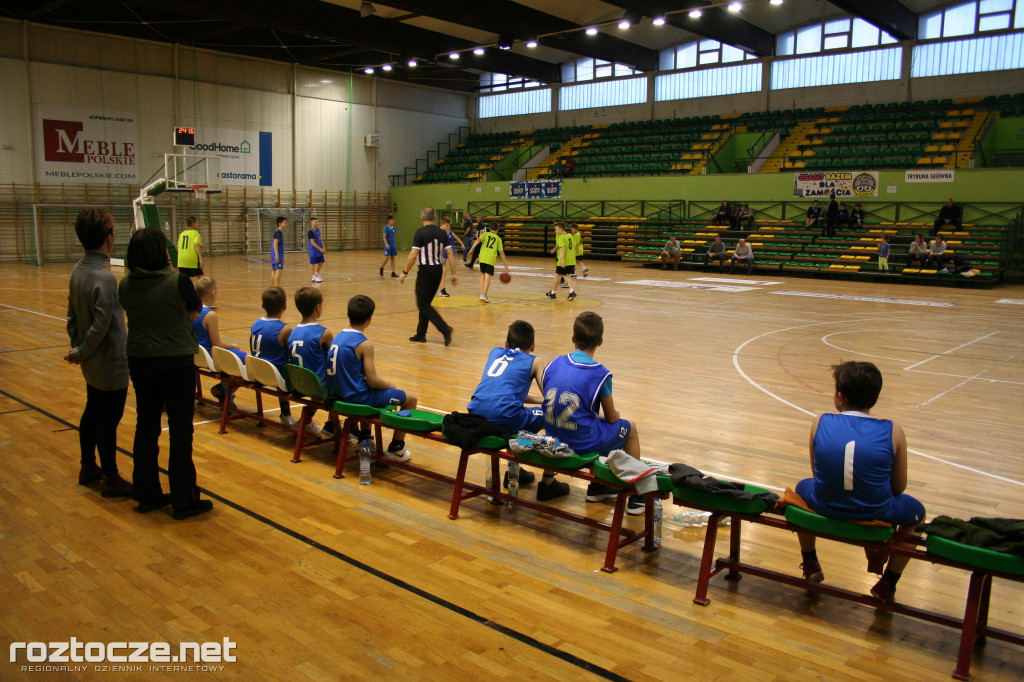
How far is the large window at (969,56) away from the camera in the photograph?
23609 millimetres

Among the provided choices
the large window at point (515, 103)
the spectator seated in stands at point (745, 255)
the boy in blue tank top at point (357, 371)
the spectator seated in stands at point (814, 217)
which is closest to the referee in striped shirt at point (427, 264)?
the boy in blue tank top at point (357, 371)

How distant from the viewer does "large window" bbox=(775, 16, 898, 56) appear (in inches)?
1035

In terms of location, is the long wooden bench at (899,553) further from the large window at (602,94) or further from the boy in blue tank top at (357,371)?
the large window at (602,94)

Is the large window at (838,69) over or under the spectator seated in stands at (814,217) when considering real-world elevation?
over

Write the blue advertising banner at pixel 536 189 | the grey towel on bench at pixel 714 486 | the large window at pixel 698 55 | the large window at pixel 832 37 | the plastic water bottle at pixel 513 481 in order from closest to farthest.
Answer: the grey towel on bench at pixel 714 486
the plastic water bottle at pixel 513 481
the large window at pixel 832 37
the large window at pixel 698 55
the blue advertising banner at pixel 536 189

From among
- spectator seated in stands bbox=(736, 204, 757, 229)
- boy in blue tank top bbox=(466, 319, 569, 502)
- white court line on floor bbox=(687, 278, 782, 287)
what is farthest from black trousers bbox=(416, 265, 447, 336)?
spectator seated in stands bbox=(736, 204, 757, 229)

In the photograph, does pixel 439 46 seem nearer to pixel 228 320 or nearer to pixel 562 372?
pixel 228 320

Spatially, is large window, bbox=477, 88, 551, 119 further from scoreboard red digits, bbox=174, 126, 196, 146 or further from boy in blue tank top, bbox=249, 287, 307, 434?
boy in blue tank top, bbox=249, 287, 307, 434

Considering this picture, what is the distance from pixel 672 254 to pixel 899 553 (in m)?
21.4

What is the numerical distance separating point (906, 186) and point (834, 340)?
14.6 m

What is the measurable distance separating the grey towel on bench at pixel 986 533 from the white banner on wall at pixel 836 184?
22395 millimetres

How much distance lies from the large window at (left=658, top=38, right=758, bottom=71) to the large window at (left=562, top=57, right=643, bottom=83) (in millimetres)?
1516

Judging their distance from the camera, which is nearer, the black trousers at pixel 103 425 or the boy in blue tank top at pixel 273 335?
the black trousers at pixel 103 425

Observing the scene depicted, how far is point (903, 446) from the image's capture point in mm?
3201
